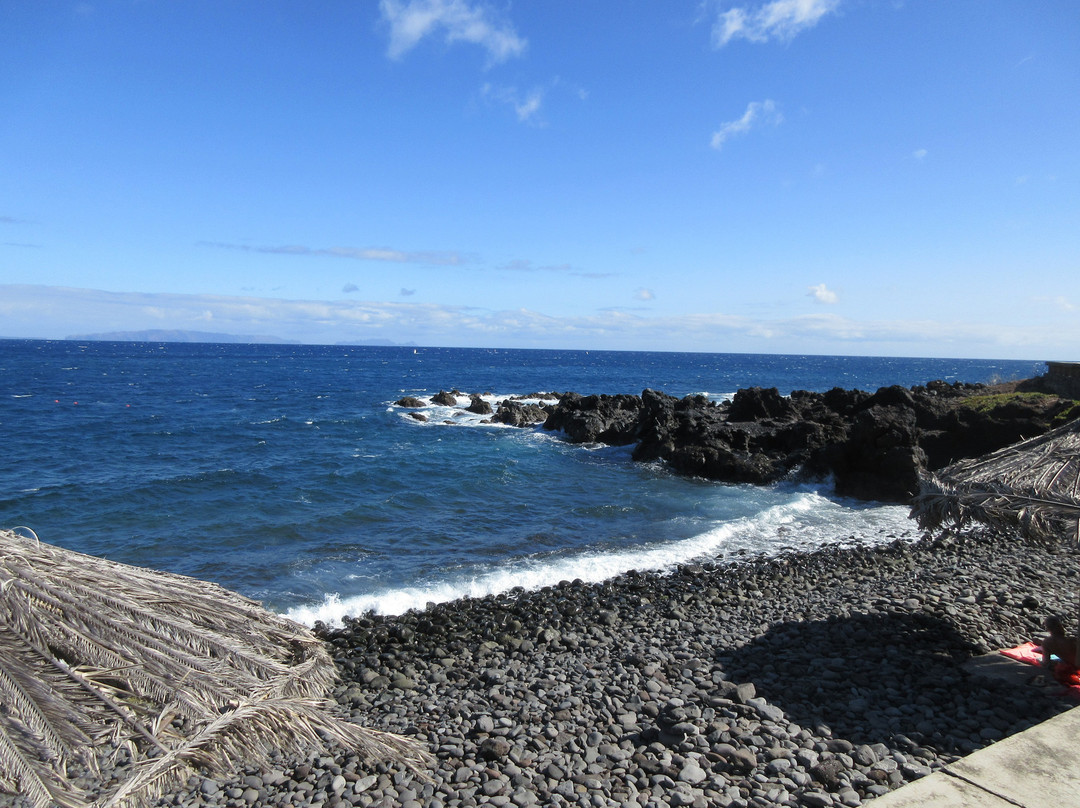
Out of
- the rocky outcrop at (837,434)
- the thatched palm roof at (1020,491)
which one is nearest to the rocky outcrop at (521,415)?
the rocky outcrop at (837,434)

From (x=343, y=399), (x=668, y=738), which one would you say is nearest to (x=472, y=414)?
(x=343, y=399)

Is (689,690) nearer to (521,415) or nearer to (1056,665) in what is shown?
(1056,665)

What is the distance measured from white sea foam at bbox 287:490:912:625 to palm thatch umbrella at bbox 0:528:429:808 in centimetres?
474

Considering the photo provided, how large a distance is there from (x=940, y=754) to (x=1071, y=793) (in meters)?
2.19

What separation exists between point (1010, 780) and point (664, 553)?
10.5m

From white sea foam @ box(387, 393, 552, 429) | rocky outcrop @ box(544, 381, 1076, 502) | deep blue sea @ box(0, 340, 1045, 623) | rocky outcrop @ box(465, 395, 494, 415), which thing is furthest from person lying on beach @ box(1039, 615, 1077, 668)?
rocky outcrop @ box(465, 395, 494, 415)

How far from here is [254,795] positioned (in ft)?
17.7

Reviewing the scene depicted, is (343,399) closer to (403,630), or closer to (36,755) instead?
(403,630)

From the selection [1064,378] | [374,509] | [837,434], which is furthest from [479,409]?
[1064,378]

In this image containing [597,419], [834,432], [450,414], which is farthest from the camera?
[450,414]

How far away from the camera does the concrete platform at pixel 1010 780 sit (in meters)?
3.67

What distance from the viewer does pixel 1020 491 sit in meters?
7.50

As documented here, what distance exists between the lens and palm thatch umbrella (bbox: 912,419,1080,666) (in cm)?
720

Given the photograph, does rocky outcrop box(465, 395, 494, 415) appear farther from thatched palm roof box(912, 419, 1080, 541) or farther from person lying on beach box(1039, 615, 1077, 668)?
person lying on beach box(1039, 615, 1077, 668)
